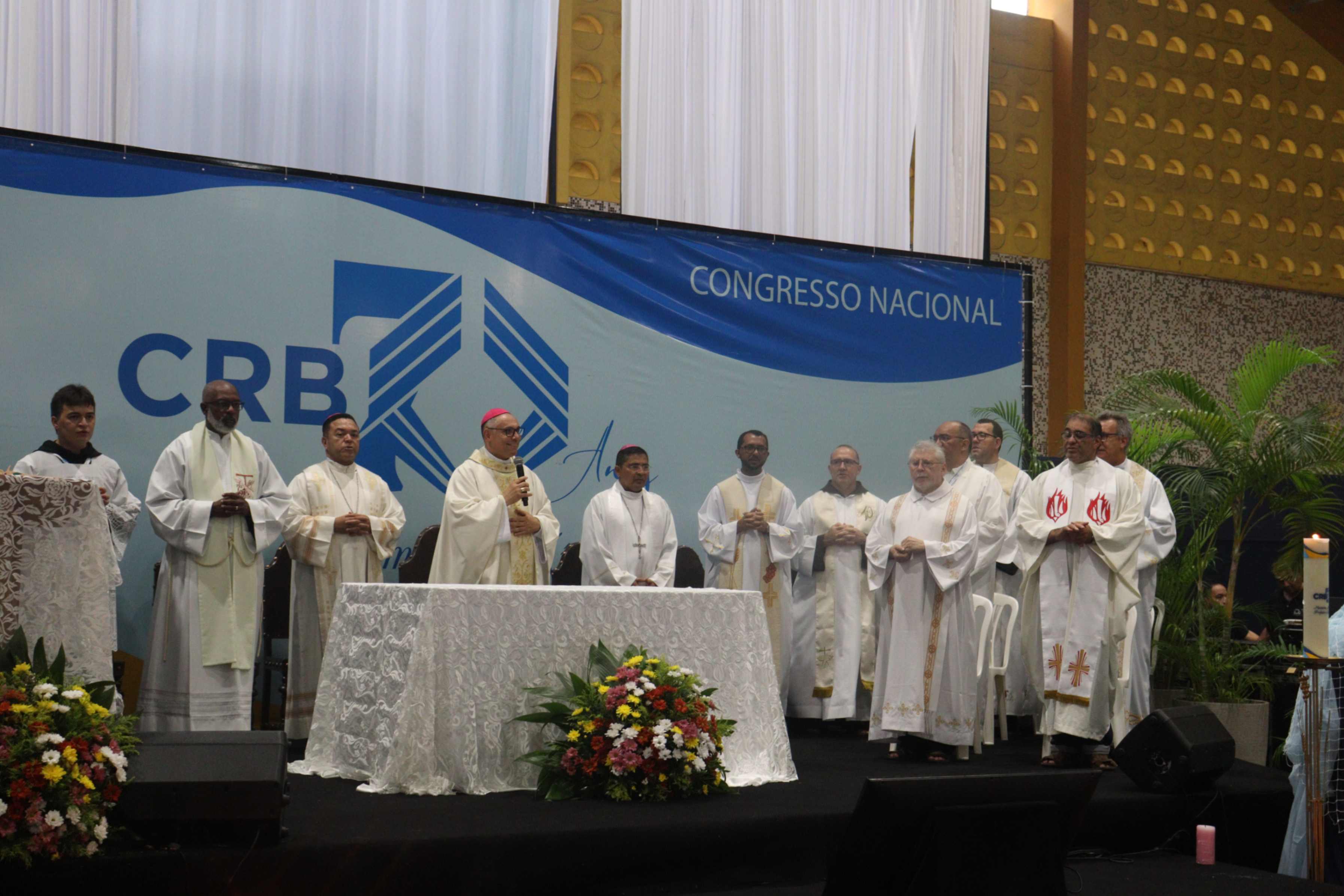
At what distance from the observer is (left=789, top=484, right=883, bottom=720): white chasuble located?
745 cm

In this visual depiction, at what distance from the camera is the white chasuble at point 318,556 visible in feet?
21.0

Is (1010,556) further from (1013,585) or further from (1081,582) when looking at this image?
(1081,582)

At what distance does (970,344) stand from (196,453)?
17.2 ft

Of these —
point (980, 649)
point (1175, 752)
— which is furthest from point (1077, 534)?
point (1175, 752)

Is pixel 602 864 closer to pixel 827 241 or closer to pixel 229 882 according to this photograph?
pixel 229 882

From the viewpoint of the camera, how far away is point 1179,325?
1112 centimetres

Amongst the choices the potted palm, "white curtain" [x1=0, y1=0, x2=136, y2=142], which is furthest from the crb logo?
the potted palm

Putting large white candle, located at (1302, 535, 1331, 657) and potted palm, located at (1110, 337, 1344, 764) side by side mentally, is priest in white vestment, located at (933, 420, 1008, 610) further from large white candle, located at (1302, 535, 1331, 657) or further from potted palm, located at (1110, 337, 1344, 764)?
large white candle, located at (1302, 535, 1331, 657)

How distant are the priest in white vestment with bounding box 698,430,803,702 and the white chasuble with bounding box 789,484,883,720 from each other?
0.25 ft

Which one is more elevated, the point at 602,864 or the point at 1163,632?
the point at 1163,632

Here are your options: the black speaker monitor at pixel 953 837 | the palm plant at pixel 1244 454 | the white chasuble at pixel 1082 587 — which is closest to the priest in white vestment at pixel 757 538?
the white chasuble at pixel 1082 587

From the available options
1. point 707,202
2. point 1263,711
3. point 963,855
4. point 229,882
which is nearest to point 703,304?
point 707,202

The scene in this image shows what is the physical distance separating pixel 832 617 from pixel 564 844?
3.82 metres

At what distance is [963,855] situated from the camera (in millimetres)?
2277
